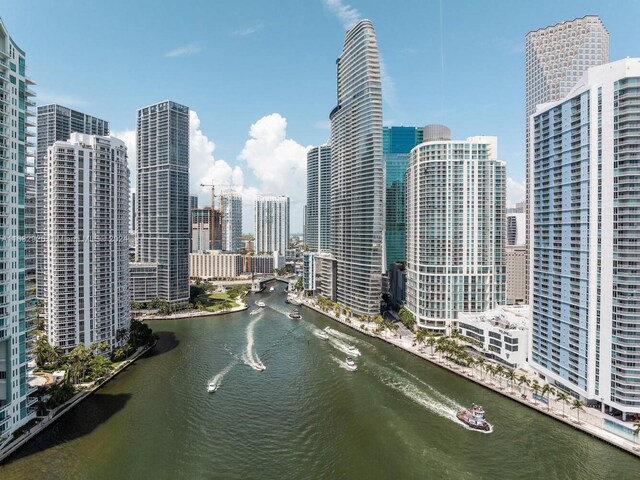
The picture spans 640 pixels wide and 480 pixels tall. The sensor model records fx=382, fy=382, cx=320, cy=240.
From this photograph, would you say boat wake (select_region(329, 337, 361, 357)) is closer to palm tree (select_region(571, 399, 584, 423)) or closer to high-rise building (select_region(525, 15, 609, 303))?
palm tree (select_region(571, 399, 584, 423))

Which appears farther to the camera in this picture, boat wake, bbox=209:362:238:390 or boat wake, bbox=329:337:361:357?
boat wake, bbox=329:337:361:357

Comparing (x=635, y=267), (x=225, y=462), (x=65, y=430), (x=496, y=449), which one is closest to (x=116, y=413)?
(x=65, y=430)

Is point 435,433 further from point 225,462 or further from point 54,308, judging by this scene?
point 54,308

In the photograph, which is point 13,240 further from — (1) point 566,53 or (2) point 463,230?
(1) point 566,53

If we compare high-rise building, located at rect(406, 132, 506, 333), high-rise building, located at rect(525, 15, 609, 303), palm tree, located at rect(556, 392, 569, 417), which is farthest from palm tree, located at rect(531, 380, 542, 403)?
high-rise building, located at rect(525, 15, 609, 303)

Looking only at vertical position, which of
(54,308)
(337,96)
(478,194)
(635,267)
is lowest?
(54,308)

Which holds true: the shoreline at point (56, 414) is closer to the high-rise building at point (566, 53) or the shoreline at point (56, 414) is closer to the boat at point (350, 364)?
the boat at point (350, 364)
